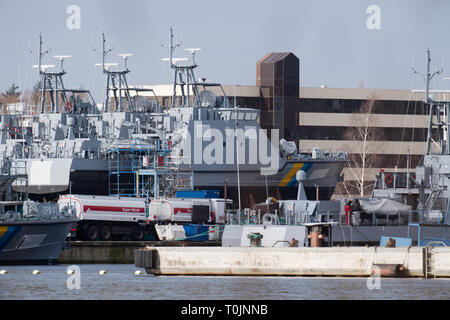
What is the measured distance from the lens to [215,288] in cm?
3600

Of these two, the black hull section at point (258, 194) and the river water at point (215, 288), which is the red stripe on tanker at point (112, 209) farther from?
the river water at point (215, 288)

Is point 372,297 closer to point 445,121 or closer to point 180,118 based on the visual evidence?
point 445,121

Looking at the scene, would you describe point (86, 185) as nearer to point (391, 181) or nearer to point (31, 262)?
point (391, 181)

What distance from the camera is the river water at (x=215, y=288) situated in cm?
3422

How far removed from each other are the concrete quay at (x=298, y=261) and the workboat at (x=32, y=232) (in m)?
8.75

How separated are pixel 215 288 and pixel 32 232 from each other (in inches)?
576

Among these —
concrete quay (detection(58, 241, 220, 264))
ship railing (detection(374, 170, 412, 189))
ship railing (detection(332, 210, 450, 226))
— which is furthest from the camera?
ship railing (detection(374, 170, 412, 189))

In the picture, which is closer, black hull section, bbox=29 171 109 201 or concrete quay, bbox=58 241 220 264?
concrete quay, bbox=58 241 220 264

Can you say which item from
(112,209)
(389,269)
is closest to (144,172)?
(112,209)

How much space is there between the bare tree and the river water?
4692 centimetres

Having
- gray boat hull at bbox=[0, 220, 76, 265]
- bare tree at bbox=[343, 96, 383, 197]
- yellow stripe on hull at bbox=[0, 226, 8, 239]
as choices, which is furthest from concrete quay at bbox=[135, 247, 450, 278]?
bare tree at bbox=[343, 96, 383, 197]

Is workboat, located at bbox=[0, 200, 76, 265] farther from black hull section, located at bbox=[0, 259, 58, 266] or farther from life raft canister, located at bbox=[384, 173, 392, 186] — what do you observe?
life raft canister, located at bbox=[384, 173, 392, 186]

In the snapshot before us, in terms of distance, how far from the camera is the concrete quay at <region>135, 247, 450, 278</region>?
38.1 metres
